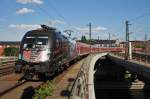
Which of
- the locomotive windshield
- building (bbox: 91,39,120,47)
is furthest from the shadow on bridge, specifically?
building (bbox: 91,39,120,47)

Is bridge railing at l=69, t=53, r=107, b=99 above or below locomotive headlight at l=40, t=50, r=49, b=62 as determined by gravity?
below

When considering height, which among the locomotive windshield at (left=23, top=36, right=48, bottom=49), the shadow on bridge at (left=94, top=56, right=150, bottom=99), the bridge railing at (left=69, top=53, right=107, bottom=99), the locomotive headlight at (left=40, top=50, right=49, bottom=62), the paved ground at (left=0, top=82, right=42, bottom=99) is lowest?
the shadow on bridge at (left=94, top=56, right=150, bottom=99)

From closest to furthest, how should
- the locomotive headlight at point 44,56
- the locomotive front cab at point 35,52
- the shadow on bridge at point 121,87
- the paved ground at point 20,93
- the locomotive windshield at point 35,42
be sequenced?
1. the paved ground at point 20,93
2. the locomotive front cab at point 35,52
3. the locomotive headlight at point 44,56
4. the locomotive windshield at point 35,42
5. the shadow on bridge at point 121,87

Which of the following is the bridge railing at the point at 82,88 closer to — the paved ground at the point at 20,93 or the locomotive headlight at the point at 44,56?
the paved ground at the point at 20,93

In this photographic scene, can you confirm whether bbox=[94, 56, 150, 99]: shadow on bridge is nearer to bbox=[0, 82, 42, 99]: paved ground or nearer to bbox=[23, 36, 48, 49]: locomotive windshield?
bbox=[23, 36, 48, 49]: locomotive windshield

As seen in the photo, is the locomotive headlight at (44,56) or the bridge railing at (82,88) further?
the locomotive headlight at (44,56)

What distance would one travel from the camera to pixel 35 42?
2144cm

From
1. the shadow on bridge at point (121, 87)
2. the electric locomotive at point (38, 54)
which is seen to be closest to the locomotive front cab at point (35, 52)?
the electric locomotive at point (38, 54)

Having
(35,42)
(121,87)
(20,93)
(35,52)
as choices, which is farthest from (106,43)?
(20,93)

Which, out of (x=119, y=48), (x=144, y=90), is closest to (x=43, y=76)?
(x=144, y=90)

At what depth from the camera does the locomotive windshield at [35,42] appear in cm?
2116

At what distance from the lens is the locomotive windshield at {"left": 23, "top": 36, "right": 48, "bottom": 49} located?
69.4 ft

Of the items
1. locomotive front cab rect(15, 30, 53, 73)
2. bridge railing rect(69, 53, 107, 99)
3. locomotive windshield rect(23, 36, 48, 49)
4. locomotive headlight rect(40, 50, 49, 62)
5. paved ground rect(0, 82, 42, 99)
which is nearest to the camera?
bridge railing rect(69, 53, 107, 99)

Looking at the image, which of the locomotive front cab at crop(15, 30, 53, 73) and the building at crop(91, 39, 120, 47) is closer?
the locomotive front cab at crop(15, 30, 53, 73)
